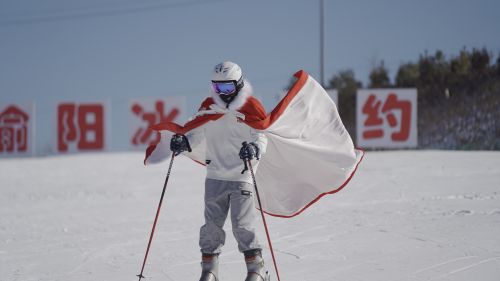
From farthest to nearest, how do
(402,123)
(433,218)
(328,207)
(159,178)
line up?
(402,123) < (159,178) < (328,207) < (433,218)

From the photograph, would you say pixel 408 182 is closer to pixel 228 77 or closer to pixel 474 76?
pixel 228 77

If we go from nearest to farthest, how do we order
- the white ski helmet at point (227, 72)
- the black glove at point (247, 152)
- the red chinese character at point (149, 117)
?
the black glove at point (247, 152), the white ski helmet at point (227, 72), the red chinese character at point (149, 117)

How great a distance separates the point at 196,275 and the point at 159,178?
8613 millimetres

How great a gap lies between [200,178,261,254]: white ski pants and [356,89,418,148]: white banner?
1454cm

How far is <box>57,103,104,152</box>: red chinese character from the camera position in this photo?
18734 millimetres

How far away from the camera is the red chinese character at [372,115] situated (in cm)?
1833

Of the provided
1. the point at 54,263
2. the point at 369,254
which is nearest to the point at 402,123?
the point at 369,254

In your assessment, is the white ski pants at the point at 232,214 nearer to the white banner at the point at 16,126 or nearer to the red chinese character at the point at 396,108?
the red chinese character at the point at 396,108

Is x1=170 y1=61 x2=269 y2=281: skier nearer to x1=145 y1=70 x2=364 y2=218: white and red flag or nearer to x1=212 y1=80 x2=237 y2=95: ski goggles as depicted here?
x1=212 y1=80 x2=237 y2=95: ski goggles

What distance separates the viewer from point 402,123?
727 inches

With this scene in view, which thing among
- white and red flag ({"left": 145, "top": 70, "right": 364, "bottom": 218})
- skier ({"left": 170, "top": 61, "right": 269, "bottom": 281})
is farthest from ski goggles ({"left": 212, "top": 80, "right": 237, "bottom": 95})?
white and red flag ({"left": 145, "top": 70, "right": 364, "bottom": 218})

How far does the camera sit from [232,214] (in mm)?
4180

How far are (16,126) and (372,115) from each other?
11869 millimetres

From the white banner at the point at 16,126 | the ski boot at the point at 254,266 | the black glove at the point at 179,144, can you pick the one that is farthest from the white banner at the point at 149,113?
the ski boot at the point at 254,266
